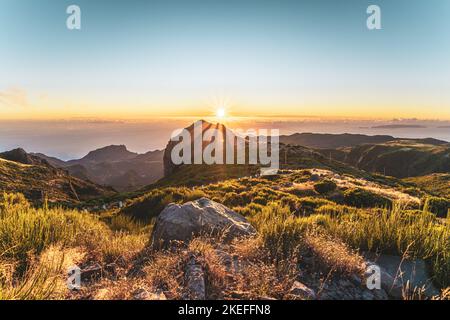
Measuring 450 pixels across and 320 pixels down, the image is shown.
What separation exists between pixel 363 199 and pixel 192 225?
57.0ft

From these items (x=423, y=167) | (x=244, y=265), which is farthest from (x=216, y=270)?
(x=423, y=167)

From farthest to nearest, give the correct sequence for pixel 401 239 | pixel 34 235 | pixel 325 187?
pixel 325 187, pixel 34 235, pixel 401 239

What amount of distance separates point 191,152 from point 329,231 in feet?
280

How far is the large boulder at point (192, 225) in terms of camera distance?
692 cm

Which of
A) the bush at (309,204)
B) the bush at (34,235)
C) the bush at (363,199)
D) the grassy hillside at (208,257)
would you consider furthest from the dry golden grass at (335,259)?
the bush at (363,199)

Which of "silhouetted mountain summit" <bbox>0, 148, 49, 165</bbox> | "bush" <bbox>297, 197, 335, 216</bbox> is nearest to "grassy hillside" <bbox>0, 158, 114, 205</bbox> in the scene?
"silhouetted mountain summit" <bbox>0, 148, 49, 165</bbox>

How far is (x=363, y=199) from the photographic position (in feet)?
69.8

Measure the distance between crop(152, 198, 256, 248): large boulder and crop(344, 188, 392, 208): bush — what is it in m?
15.5

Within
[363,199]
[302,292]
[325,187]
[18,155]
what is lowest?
[18,155]

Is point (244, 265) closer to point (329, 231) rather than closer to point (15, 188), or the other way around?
point (329, 231)

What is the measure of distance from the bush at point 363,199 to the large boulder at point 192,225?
15.5 metres

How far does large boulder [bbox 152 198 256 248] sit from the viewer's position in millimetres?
6918

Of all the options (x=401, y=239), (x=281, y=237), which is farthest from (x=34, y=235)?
(x=401, y=239)

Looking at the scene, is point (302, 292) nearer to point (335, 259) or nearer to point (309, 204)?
point (335, 259)
